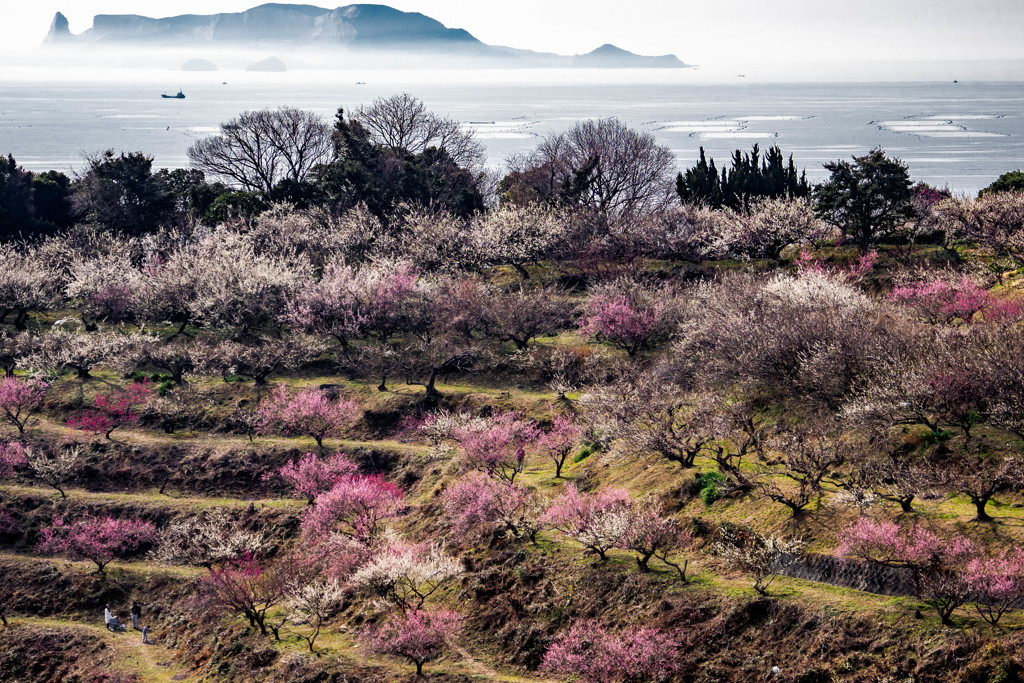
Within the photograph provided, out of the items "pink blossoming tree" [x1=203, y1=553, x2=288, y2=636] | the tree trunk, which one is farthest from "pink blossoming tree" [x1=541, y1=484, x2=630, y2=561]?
the tree trunk

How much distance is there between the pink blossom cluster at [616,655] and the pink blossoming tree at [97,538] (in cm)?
2476

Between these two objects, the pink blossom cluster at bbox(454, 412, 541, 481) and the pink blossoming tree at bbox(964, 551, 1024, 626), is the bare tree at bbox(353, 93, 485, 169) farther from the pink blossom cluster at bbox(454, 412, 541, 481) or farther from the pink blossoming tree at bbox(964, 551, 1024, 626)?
the pink blossoming tree at bbox(964, 551, 1024, 626)

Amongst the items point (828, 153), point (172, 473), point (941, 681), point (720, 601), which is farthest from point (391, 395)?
point (828, 153)

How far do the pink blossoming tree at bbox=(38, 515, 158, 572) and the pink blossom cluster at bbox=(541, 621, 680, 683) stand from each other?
24756mm

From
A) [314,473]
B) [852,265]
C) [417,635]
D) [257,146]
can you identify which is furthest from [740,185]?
[417,635]

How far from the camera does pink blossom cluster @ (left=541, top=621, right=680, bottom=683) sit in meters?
29.2

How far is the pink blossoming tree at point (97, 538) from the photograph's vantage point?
42969 mm

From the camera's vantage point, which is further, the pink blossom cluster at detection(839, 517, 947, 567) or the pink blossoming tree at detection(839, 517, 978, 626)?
the pink blossom cluster at detection(839, 517, 947, 567)

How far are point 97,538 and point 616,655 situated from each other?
1107 inches

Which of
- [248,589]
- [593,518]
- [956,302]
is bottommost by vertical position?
[248,589]

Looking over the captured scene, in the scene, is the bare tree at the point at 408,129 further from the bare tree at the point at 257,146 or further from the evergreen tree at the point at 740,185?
the evergreen tree at the point at 740,185

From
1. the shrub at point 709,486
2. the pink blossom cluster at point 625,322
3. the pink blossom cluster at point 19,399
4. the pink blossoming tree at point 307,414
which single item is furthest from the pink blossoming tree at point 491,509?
the pink blossom cluster at point 19,399

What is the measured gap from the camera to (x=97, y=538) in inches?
1704

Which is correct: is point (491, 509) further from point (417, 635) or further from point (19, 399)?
point (19, 399)
